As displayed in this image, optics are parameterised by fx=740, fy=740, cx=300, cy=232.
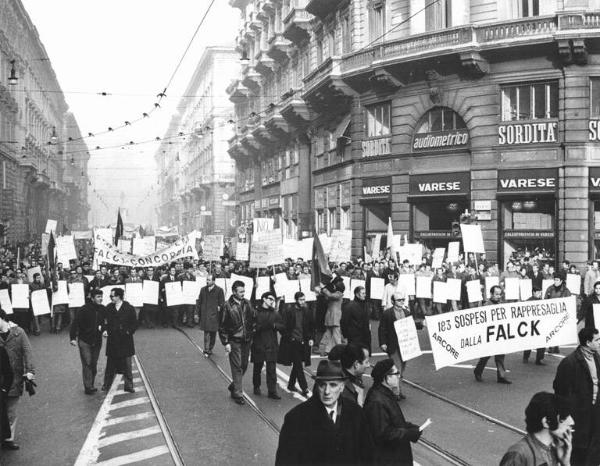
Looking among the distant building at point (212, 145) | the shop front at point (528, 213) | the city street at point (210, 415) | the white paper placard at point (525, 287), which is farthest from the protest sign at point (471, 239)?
the distant building at point (212, 145)

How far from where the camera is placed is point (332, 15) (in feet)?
115

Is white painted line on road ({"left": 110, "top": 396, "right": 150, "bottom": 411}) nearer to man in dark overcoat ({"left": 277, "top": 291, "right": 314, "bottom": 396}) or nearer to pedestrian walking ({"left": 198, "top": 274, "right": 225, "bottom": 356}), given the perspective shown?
man in dark overcoat ({"left": 277, "top": 291, "right": 314, "bottom": 396})

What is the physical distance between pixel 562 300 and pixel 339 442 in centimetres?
759

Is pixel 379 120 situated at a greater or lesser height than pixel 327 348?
greater

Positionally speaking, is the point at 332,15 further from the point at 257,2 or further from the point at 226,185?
the point at 226,185

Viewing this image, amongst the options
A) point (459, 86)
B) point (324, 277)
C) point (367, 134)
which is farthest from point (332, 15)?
point (324, 277)

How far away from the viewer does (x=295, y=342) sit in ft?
36.3

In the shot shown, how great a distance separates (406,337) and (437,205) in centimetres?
1780

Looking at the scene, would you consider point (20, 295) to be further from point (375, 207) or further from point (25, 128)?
point (25, 128)

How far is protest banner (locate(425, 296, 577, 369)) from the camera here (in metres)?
9.99

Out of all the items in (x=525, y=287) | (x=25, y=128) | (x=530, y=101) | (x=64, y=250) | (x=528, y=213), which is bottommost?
(x=525, y=287)

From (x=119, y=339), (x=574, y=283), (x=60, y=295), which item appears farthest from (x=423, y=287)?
(x=119, y=339)

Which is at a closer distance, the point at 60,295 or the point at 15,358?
the point at 15,358

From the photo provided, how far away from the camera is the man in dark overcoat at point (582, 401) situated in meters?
6.54
